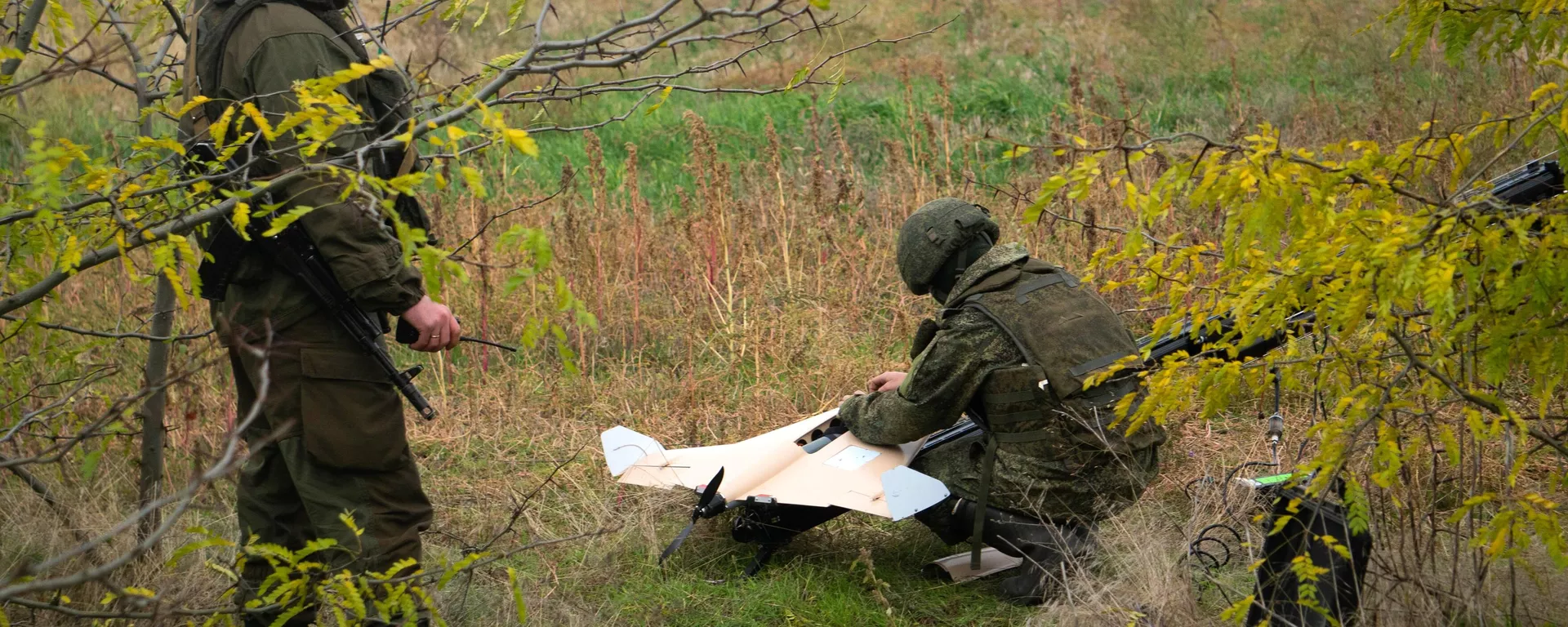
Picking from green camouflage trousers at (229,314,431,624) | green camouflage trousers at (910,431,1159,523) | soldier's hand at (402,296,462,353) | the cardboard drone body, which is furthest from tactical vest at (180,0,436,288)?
green camouflage trousers at (910,431,1159,523)

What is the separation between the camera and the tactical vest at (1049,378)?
146 inches

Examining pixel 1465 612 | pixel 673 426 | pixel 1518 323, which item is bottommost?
pixel 1465 612

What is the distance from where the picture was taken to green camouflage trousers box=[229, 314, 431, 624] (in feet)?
10.0

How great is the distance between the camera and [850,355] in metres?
5.74

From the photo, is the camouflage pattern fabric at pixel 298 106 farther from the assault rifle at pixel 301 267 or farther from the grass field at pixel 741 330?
the grass field at pixel 741 330

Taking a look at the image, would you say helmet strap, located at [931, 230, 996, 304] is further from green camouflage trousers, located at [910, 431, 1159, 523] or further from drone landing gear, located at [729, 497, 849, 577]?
drone landing gear, located at [729, 497, 849, 577]

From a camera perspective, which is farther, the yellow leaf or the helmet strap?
the helmet strap

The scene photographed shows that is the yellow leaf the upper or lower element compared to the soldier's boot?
upper

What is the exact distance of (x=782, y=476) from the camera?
3.97 m

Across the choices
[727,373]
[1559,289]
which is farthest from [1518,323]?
[727,373]

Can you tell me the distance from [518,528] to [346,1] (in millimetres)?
2169

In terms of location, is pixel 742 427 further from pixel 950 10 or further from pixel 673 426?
pixel 950 10

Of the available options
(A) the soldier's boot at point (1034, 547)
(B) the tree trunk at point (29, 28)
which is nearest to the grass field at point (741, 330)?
(A) the soldier's boot at point (1034, 547)

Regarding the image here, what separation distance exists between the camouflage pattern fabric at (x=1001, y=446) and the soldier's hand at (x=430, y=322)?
4.78 ft
